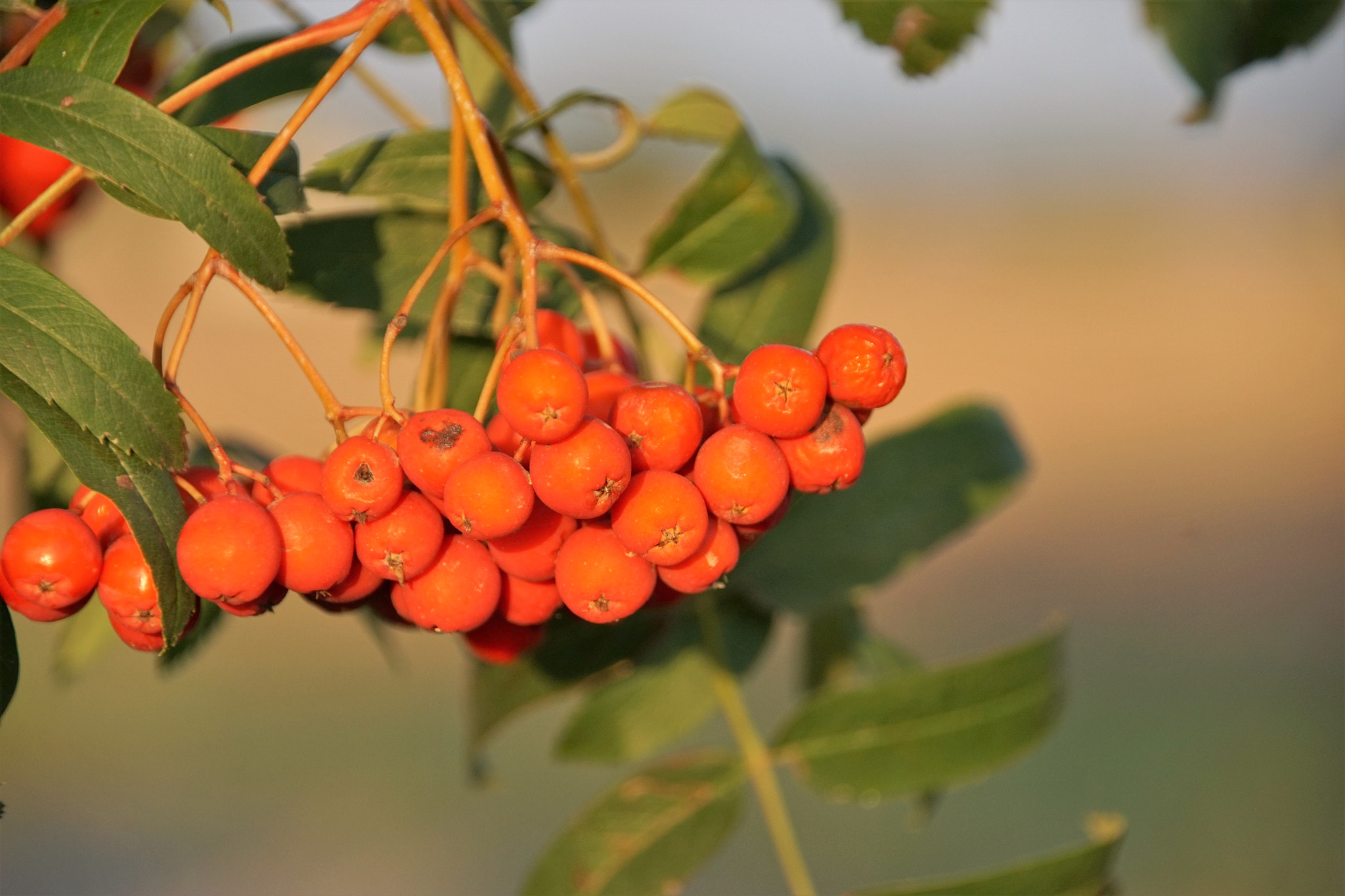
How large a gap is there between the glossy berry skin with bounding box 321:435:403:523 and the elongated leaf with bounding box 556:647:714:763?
0.84 m

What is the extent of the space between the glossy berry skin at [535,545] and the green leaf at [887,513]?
24.1 inches

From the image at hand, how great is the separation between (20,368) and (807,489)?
56cm

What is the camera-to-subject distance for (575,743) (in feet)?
5.15

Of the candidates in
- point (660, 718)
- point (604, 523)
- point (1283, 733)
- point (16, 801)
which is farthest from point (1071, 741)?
point (604, 523)

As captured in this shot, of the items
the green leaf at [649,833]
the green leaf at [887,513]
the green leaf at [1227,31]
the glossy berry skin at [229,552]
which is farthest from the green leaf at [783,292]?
the glossy berry skin at [229,552]

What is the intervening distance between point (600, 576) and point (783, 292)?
738mm

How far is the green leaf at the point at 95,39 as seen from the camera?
34.3 inches

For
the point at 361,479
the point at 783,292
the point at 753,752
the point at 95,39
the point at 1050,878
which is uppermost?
the point at 95,39

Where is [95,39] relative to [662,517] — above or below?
above

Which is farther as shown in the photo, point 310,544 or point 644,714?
point 644,714

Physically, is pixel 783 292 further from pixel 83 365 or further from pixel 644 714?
pixel 83 365

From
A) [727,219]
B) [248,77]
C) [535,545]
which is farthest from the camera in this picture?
[727,219]

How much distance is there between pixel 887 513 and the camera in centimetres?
147

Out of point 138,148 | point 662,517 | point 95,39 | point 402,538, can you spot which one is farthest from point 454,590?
point 95,39
